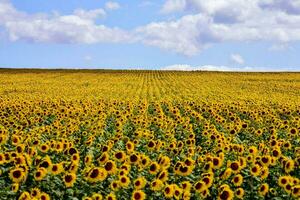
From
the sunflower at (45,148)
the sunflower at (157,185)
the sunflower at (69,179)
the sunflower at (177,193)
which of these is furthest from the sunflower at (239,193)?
the sunflower at (45,148)

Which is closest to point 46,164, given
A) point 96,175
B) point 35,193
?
point 96,175

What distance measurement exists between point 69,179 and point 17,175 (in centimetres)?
87

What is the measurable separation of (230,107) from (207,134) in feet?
36.2

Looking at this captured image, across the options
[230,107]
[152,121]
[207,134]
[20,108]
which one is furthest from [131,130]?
[230,107]

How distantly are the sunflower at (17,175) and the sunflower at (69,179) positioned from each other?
0.69 meters

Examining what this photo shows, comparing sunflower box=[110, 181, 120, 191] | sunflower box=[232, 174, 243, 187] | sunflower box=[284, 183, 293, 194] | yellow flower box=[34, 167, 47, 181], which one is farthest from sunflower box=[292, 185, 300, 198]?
yellow flower box=[34, 167, 47, 181]

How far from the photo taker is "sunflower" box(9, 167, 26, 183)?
359 inches

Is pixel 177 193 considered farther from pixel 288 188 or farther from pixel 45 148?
pixel 45 148

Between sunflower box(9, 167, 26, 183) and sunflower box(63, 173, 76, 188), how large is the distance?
692 millimetres

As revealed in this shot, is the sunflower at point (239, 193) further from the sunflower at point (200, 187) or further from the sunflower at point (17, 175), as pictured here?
the sunflower at point (17, 175)

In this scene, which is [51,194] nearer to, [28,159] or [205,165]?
[28,159]

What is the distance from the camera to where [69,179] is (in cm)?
897

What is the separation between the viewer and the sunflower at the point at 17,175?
359 inches

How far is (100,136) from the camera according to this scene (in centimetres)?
1506
